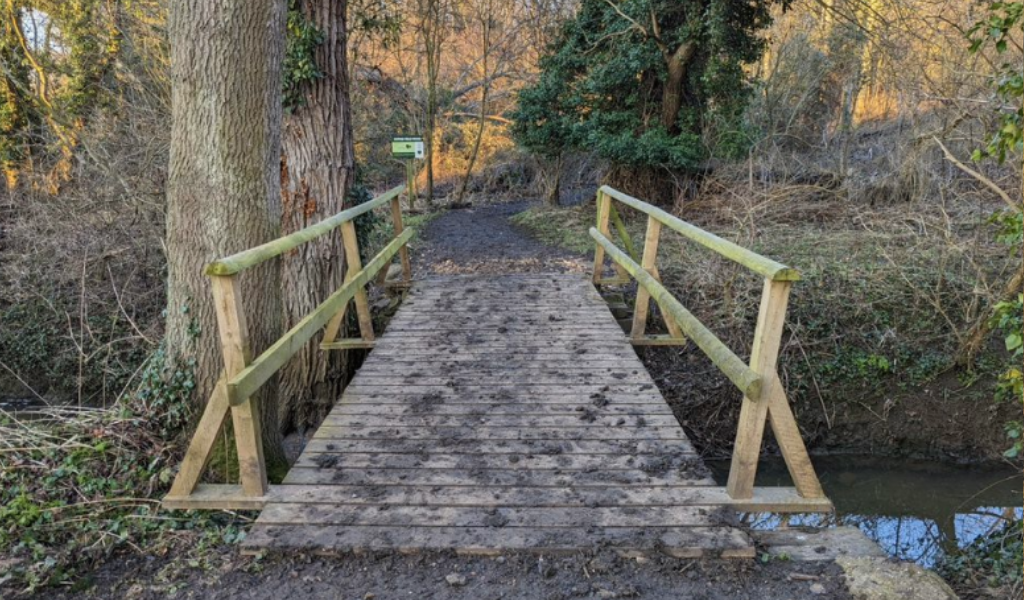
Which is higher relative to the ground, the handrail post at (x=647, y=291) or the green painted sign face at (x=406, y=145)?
the green painted sign face at (x=406, y=145)

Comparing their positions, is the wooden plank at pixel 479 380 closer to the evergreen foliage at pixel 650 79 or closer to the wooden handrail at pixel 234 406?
the wooden handrail at pixel 234 406

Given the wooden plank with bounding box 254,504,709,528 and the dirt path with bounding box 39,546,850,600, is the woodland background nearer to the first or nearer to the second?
the dirt path with bounding box 39,546,850,600

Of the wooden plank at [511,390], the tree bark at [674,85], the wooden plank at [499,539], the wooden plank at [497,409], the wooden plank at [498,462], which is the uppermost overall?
the tree bark at [674,85]

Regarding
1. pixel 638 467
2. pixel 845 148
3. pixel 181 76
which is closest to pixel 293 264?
pixel 181 76

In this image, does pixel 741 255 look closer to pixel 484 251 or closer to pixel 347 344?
pixel 347 344

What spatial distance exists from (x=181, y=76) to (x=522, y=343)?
304 centimetres

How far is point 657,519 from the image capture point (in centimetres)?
290

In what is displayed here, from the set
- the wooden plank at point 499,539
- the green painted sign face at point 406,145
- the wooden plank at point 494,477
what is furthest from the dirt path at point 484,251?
the wooden plank at point 499,539

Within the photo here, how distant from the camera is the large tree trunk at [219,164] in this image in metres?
3.34

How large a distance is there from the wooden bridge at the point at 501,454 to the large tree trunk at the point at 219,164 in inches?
10.4

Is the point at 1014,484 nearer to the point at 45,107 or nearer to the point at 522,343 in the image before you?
the point at 522,343

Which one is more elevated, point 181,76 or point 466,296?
point 181,76

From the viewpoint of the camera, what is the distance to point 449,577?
260 cm

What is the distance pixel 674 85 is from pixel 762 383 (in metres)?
10.4
